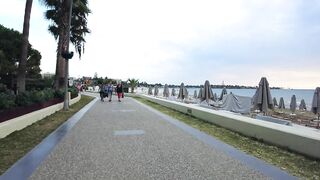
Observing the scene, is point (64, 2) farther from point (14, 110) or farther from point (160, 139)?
point (160, 139)

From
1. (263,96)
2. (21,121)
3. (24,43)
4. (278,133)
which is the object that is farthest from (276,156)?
(24,43)

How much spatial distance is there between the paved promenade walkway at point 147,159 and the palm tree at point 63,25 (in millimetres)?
19521

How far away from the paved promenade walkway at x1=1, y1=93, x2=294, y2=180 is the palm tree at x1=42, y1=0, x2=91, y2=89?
19521mm

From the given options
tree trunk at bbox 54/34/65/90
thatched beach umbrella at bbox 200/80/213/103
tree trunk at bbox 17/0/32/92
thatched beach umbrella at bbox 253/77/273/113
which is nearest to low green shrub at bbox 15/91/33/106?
tree trunk at bbox 17/0/32/92

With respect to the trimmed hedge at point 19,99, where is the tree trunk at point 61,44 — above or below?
above

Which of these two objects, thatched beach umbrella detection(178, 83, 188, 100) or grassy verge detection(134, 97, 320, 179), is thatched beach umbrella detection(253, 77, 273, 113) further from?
thatched beach umbrella detection(178, 83, 188, 100)

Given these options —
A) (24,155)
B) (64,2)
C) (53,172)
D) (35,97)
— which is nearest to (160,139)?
(24,155)

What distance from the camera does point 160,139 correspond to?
1162 centimetres

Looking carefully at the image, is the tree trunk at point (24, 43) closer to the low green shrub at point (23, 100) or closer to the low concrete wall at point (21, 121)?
the low concrete wall at point (21, 121)

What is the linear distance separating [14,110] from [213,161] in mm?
8014

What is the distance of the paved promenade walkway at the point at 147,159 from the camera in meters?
7.17

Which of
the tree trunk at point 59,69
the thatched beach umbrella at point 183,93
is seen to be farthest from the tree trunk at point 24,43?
the thatched beach umbrella at point 183,93

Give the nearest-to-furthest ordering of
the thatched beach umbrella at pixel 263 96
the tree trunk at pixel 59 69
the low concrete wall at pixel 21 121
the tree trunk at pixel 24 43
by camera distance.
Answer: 1. the low concrete wall at pixel 21 121
2. the tree trunk at pixel 24 43
3. the thatched beach umbrella at pixel 263 96
4. the tree trunk at pixel 59 69

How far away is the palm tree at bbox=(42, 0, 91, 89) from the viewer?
32.2 m
